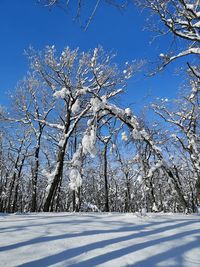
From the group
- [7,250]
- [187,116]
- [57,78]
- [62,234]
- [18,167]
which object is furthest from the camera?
[18,167]

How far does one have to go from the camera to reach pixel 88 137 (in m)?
6.55

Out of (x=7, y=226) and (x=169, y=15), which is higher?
(x=169, y=15)

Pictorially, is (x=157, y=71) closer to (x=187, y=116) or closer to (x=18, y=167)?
(x=187, y=116)

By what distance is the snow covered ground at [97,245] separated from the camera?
2562mm

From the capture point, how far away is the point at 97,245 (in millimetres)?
3039

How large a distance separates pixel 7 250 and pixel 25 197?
165 ft

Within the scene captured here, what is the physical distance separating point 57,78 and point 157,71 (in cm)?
759

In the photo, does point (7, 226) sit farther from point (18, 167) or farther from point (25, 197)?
point (25, 197)

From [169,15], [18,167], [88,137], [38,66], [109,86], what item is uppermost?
[38,66]

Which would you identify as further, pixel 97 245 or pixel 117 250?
pixel 97 245

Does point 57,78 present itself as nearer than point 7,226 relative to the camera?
No

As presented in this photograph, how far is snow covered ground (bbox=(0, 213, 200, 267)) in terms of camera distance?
8.41ft

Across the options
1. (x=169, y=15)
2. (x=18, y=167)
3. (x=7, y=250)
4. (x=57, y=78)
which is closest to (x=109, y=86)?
(x=57, y=78)

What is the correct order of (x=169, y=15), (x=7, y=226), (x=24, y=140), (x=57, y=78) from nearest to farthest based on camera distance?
(x=7, y=226) < (x=169, y=15) < (x=57, y=78) < (x=24, y=140)
